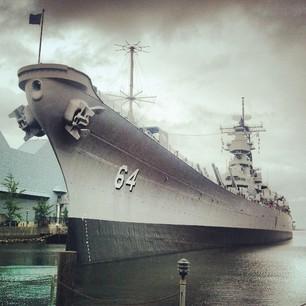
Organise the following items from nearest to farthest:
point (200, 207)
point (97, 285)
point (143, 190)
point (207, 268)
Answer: point (97, 285) < point (207, 268) < point (143, 190) < point (200, 207)

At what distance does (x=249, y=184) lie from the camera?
43438mm

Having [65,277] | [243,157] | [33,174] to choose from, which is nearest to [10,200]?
[33,174]

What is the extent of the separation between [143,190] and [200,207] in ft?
26.7

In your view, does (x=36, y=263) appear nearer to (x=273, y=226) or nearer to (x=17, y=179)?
(x=17, y=179)

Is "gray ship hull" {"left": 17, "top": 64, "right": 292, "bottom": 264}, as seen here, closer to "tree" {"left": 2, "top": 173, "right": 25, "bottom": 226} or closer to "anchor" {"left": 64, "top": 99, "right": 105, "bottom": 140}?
"anchor" {"left": 64, "top": 99, "right": 105, "bottom": 140}

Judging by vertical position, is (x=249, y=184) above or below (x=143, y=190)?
above

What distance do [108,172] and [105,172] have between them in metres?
0.17

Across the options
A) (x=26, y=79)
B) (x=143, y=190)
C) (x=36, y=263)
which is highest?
(x=26, y=79)

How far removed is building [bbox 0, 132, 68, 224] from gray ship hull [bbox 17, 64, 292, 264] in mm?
26897

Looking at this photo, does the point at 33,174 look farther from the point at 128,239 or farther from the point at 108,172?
the point at 108,172

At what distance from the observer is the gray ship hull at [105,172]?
14766 millimetres

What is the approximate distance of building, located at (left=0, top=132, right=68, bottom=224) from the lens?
4581 centimetres

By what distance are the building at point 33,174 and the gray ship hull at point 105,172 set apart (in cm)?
2690

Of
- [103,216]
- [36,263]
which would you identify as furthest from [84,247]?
[36,263]
